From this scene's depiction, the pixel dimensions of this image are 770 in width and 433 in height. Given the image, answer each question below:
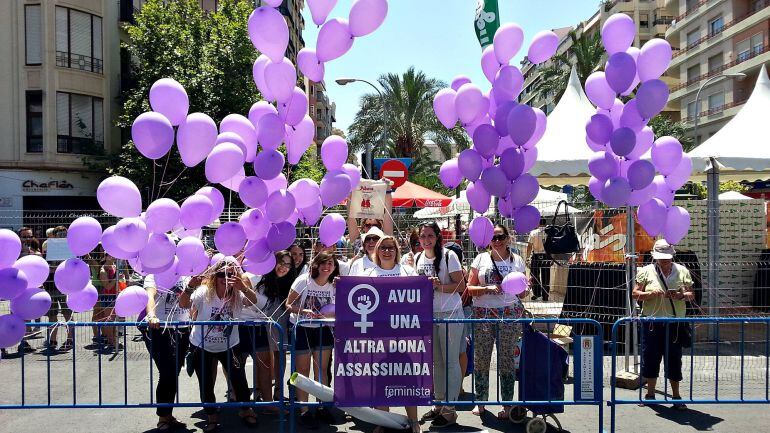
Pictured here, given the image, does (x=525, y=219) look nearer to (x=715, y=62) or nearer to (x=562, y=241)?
(x=562, y=241)

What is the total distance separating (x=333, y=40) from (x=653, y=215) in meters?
3.56

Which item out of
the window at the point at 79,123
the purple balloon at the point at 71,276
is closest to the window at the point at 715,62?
the window at the point at 79,123

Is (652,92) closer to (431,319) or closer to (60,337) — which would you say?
(431,319)

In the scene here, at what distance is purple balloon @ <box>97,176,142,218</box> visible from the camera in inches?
202

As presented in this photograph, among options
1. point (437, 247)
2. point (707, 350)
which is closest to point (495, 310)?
point (437, 247)

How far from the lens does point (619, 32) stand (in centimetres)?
625


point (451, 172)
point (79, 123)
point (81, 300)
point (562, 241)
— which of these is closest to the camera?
point (81, 300)

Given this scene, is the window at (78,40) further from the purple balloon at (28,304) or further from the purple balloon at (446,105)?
the purple balloon at (28,304)

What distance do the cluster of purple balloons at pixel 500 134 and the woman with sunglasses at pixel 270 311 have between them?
6.48 ft

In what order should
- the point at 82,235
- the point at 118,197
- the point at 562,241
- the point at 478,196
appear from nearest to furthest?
the point at 118,197
the point at 82,235
the point at 478,196
the point at 562,241

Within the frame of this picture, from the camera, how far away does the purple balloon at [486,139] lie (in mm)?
6430

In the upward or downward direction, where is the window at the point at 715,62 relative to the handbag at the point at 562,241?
upward

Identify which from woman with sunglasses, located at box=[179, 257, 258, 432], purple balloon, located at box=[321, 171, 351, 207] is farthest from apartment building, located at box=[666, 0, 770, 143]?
woman with sunglasses, located at box=[179, 257, 258, 432]

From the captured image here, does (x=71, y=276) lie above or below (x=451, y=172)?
below
